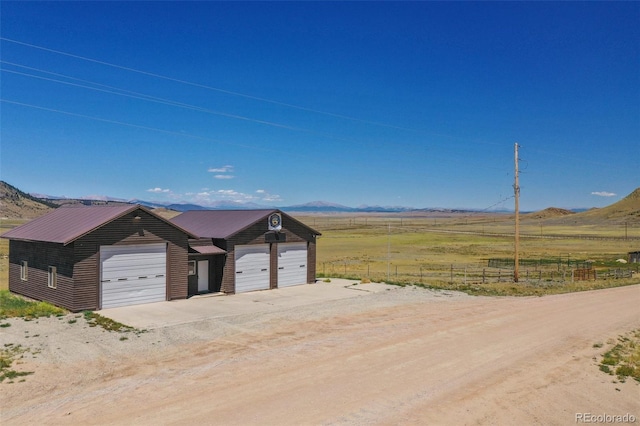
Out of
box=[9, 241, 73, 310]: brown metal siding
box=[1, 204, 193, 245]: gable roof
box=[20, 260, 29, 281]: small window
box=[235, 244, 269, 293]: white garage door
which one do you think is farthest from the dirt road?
box=[20, 260, 29, 281]: small window

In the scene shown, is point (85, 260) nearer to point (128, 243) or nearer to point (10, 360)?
point (128, 243)

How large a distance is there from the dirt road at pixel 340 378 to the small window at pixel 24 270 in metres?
12.6

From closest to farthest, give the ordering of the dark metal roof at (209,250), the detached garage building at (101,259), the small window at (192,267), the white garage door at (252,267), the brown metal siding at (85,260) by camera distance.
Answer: the brown metal siding at (85,260), the detached garage building at (101,259), the dark metal roof at (209,250), the small window at (192,267), the white garage door at (252,267)

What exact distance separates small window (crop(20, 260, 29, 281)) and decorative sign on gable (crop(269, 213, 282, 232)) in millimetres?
13924

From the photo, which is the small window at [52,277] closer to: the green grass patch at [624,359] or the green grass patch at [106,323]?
the green grass patch at [106,323]

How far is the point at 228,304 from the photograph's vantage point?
26.2m

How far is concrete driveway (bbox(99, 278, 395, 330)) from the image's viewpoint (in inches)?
864

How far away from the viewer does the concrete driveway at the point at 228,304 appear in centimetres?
2194

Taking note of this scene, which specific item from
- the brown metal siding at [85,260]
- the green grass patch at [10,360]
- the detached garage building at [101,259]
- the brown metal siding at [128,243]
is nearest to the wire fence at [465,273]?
the brown metal siding at [128,243]

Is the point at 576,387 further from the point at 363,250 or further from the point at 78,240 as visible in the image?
the point at 363,250

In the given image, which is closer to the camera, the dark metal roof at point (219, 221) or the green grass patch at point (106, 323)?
the green grass patch at point (106, 323)

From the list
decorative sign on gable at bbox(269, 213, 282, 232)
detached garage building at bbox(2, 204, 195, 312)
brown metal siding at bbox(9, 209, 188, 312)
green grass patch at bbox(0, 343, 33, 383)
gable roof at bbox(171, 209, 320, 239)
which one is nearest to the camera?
green grass patch at bbox(0, 343, 33, 383)

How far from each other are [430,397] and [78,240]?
17.9 m

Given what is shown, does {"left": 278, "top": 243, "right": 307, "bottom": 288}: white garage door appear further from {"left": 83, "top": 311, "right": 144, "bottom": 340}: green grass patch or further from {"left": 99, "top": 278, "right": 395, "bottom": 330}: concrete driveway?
{"left": 83, "top": 311, "right": 144, "bottom": 340}: green grass patch
